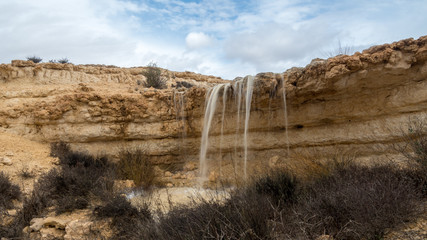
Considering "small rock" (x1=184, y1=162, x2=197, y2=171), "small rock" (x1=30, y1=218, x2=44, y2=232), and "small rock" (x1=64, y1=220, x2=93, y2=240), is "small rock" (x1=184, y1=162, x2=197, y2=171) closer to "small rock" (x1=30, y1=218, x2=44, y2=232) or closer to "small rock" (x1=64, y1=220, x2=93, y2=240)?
"small rock" (x1=64, y1=220, x2=93, y2=240)

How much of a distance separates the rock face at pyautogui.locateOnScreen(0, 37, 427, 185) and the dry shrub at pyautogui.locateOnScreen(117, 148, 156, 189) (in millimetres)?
540

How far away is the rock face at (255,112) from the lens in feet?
20.6

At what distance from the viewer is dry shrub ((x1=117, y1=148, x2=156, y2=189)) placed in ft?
27.7

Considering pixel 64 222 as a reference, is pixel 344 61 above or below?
above

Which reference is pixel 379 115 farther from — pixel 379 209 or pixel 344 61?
pixel 379 209

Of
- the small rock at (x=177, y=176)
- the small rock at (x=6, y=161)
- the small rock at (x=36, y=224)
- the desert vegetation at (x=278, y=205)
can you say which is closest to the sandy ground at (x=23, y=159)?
the small rock at (x=6, y=161)

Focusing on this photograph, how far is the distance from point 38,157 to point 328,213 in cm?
882

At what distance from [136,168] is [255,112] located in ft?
12.7

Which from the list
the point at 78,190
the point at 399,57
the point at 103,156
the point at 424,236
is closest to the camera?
the point at 424,236

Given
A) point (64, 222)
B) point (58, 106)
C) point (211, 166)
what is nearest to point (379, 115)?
point (211, 166)

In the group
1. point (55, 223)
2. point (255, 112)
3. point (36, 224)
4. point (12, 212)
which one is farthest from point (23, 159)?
point (255, 112)

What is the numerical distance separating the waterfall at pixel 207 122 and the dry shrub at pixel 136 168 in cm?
155

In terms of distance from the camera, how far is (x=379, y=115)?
21.9 feet

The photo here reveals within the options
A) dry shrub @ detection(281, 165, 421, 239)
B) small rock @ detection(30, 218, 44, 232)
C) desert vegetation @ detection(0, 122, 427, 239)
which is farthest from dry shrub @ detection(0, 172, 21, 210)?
dry shrub @ detection(281, 165, 421, 239)
